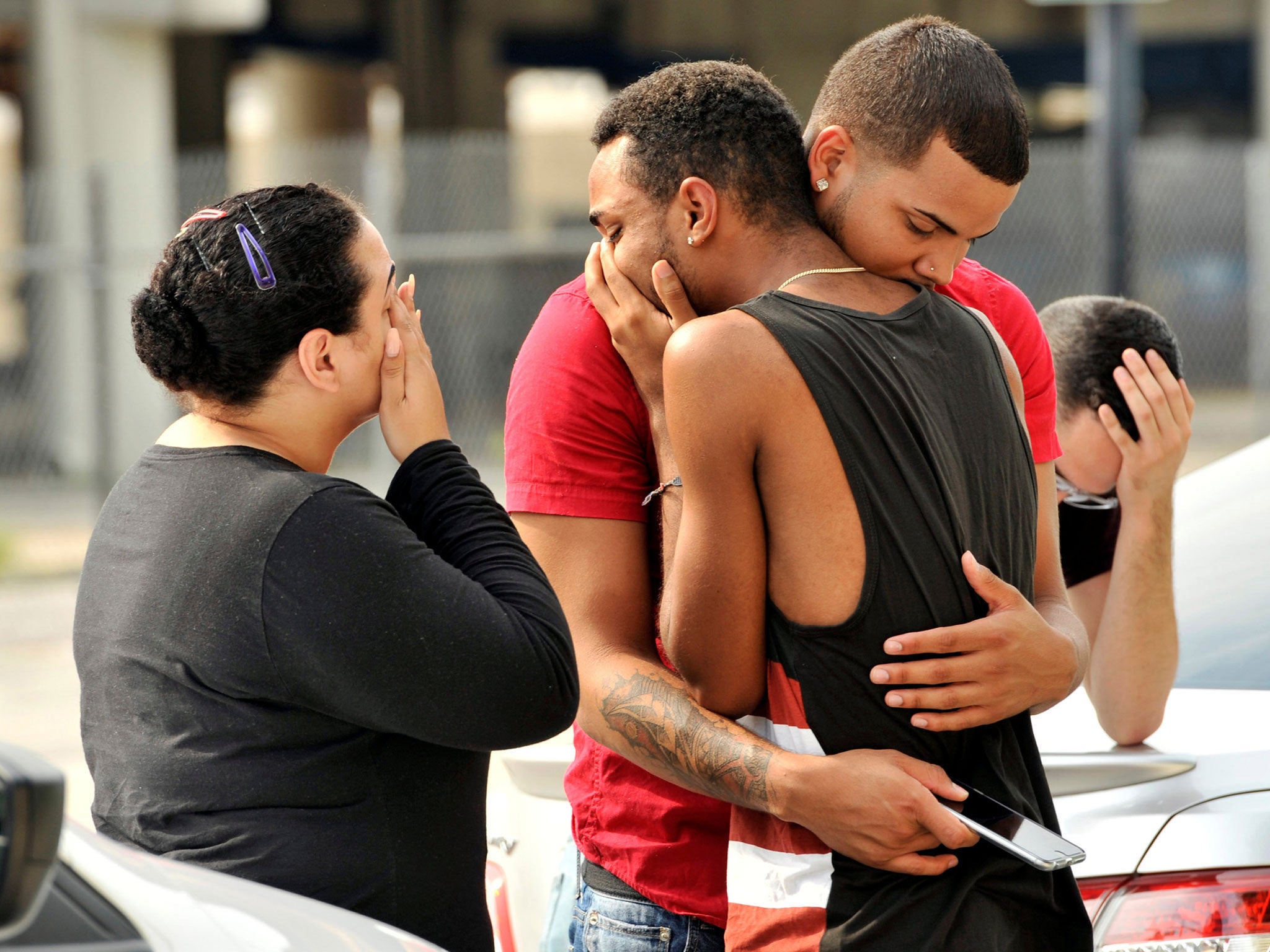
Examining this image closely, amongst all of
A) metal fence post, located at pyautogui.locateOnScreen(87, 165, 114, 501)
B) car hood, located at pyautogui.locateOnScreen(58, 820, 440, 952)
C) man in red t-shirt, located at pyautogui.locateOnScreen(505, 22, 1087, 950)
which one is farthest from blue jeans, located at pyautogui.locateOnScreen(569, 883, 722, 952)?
metal fence post, located at pyautogui.locateOnScreen(87, 165, 114, 501)

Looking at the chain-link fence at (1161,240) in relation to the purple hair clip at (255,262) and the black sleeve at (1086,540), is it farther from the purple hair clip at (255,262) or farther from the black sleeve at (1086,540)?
the purple hair clip at (255,262)

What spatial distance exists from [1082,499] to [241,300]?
160 cm

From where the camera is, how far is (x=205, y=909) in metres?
1.52

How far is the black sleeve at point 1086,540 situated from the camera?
2715mm

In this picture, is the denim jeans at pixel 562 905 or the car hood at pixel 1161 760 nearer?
the car hood at pixel 1161 760

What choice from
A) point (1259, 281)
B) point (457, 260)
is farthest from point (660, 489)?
point (1259, 281)

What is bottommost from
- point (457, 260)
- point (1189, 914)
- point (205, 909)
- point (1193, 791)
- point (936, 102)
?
point (1189, 914)

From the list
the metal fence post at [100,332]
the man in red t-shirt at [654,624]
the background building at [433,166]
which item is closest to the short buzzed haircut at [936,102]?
the man in red t-shirt at [654,624]

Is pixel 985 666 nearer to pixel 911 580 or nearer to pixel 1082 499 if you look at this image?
pixel 911 580

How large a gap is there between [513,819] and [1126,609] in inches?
42.7

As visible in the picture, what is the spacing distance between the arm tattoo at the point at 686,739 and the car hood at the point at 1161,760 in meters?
0.56

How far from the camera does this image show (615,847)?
210 centimetres

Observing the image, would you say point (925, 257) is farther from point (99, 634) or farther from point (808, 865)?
point (99, 634)

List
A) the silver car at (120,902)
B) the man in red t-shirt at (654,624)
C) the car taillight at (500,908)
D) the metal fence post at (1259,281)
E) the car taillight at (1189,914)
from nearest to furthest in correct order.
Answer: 1. the silver car at (120,902)
2. the man in red t-shirt at (654,624)
3. the car taillight at (1189,914)
4. the car taillight at (500,908)
5. the metal fence post at (1259,281)
